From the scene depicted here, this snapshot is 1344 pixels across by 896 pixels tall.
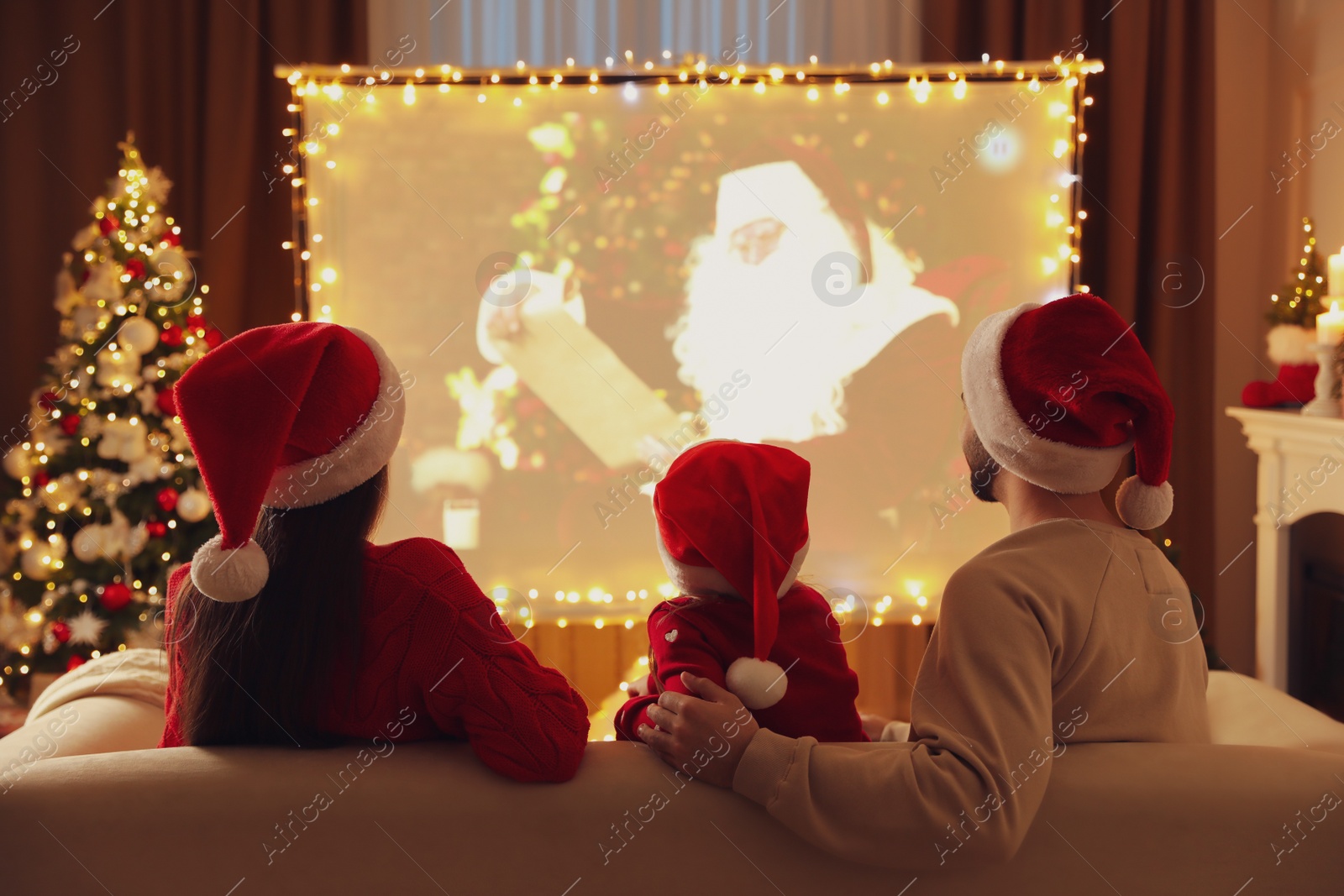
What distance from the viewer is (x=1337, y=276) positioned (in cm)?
295

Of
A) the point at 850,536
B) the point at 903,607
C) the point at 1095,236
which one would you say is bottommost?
the point at 903,607

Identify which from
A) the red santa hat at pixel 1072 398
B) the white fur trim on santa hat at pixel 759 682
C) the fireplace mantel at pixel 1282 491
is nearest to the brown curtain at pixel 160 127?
the white fur trim on santa hat at pixel 759 682

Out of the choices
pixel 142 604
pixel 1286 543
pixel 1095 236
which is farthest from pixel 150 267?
pixel 1286 543

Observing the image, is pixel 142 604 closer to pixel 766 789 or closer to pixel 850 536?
pixel 850 536

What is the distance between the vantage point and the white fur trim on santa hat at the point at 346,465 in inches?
48.3

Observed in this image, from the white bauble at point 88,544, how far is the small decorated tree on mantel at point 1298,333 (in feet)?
13.1

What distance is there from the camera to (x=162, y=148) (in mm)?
3816

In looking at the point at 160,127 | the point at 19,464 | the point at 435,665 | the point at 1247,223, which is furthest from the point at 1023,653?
the point at 160,127

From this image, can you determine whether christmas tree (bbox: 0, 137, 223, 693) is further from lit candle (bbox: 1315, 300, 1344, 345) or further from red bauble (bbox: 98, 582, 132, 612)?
lit candle (bbox: 1315, 300, 1344, 345)

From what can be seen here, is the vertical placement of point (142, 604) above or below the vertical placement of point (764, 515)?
below

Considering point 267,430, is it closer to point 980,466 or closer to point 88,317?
point 980,466

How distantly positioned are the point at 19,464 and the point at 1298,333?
4.34 m

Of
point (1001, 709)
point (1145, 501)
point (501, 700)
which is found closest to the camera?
point (1001, 709)

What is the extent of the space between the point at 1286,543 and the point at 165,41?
15.2 feet
